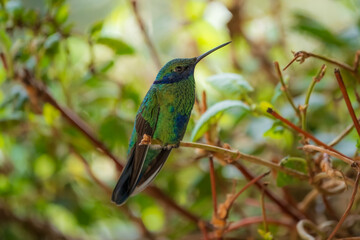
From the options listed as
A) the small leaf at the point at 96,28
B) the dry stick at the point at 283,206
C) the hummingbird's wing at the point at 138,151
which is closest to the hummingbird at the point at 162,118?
the hummingbird's wing at the point at 138,151

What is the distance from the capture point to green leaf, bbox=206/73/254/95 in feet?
3.45

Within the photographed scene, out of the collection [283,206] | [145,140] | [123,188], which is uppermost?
[145,140]

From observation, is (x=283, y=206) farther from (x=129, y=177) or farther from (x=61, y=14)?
(x=61, y=14)

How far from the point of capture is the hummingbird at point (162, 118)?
0.94 meters

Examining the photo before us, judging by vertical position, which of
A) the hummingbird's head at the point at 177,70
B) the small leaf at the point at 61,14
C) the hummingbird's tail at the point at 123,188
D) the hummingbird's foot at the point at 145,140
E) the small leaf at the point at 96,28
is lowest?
the hummingbird's tail at the point at 123,188

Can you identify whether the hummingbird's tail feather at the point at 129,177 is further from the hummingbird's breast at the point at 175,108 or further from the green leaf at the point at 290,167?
the green leaf at the point at 290,167

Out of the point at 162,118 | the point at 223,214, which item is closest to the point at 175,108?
the point at 162,118

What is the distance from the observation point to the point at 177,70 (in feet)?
3.29

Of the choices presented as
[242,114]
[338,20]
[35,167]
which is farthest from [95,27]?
[338,20]

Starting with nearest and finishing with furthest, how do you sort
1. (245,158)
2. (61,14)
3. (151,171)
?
(245,158), (151,171), (61,14)

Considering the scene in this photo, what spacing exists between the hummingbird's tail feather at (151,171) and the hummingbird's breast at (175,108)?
1.9 inches

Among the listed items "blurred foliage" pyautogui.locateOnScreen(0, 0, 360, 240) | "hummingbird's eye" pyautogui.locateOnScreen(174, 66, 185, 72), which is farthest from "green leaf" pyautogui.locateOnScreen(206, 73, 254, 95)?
"hummingbird's eye" pyautogui.locateOnScreen(174, 66, 185, 72)

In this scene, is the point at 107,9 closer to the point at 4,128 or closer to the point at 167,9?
the point at 167,9

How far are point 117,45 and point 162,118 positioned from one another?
17.0 inches
